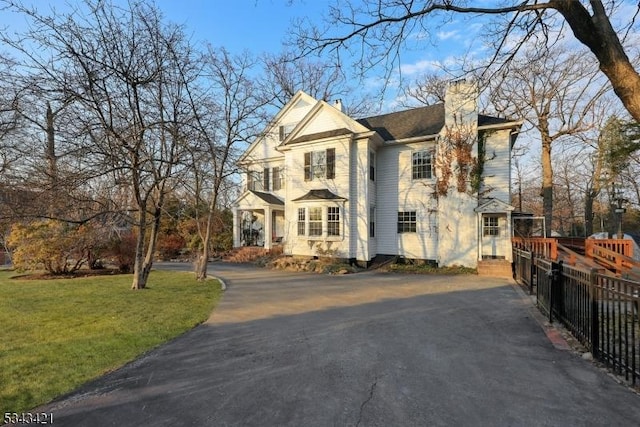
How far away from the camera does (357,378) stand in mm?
4242

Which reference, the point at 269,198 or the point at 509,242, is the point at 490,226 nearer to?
the point at 509,242

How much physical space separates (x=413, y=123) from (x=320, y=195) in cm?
684

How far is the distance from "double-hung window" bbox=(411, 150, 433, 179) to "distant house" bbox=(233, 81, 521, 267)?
0.05m

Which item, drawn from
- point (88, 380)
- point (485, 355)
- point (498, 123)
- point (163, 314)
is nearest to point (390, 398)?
point (485, 355)

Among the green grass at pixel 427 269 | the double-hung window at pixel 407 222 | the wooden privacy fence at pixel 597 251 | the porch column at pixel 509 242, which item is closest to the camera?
the wooden privacy fence at pixel 597 251

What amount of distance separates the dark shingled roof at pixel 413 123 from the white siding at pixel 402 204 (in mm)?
713

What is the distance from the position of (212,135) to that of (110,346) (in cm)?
812

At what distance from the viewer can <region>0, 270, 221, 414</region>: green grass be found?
13.4ft

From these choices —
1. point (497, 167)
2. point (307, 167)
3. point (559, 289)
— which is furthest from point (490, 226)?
point (559, 289)

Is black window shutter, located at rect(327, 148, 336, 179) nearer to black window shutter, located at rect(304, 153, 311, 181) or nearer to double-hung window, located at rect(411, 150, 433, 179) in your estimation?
black window shutter, located at rect(304, 153, 311, 181)

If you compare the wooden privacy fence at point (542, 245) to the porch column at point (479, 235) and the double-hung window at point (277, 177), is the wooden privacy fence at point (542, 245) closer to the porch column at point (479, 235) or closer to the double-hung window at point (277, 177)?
the porch column at point (479, 235)

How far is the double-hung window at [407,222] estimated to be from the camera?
708 inches

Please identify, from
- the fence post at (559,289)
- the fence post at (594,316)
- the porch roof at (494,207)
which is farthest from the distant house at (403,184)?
the fence post at (594,316)

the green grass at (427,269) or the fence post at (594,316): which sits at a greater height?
the fence post at (594,316)
